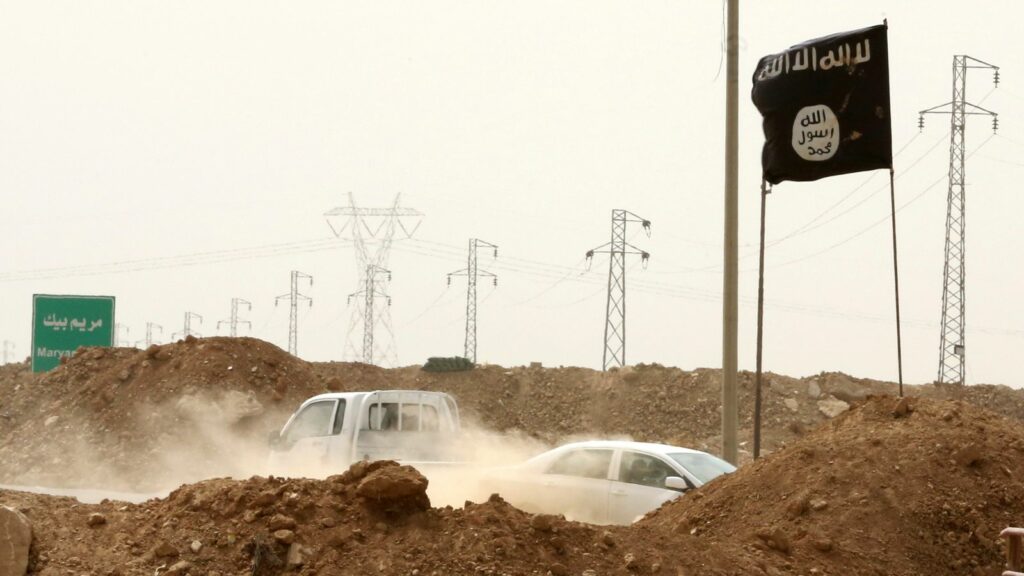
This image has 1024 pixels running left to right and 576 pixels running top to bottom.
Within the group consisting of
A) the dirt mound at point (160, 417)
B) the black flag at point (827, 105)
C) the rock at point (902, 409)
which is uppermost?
the black flag at point (827, 105)

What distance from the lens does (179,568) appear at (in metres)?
8.34

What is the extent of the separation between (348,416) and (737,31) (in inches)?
286

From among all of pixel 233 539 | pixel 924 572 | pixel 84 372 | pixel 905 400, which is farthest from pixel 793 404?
pixel 233 539

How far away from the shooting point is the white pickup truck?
16.5 m

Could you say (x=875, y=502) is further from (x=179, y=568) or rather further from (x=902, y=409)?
(x=179, y=568)

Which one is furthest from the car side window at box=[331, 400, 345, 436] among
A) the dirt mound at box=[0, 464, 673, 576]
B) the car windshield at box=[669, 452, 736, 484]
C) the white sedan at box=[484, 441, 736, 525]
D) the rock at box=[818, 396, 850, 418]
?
the rock at box=[818, 396, 850, 418]

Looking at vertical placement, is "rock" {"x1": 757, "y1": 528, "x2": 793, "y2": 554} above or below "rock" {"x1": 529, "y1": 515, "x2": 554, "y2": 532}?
below

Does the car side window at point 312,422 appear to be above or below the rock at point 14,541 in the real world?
above

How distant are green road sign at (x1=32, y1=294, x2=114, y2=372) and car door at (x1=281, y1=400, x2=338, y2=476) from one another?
68.1ft

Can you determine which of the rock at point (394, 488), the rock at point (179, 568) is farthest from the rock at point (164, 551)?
the rock at point (394, 488)

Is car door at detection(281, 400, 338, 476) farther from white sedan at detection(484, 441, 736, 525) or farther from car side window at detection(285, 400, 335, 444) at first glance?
white sedan at detection(484, 441, 736, 525)

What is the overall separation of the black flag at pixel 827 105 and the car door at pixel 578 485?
4.24 metres

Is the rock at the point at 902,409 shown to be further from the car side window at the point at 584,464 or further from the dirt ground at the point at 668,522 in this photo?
the car side window at the point at 584,464

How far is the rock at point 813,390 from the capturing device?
127ft
